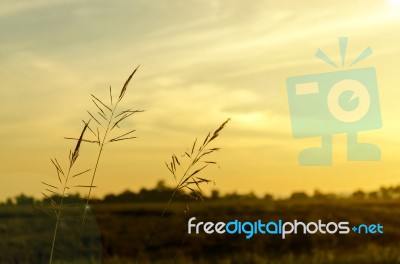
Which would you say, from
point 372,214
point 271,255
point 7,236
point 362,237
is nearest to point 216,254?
point 271,255

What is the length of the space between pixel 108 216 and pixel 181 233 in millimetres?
1924

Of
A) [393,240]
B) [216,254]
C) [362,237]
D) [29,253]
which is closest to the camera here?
[29,253]

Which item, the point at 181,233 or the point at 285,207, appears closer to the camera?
the point at 181,233

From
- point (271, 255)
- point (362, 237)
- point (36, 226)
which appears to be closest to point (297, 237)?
point (362, 237)

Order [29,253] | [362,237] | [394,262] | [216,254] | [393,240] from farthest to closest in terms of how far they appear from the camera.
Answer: [393,240] → [362,237] → [216,254] → [29,253] → [394,262]

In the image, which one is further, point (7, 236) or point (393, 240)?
point (393, 240)

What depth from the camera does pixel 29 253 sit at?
12281mm

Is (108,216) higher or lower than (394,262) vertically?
higher

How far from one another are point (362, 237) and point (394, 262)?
11.8 ft

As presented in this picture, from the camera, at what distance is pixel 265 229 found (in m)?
12.4

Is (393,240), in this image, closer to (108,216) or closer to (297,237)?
(297,237)

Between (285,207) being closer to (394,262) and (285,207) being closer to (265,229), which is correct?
(265,229)

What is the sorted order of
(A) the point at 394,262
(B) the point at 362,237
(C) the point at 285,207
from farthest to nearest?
(C) the point at 285,207 → (B) the point at 362,237 → (A) the point at 394,262

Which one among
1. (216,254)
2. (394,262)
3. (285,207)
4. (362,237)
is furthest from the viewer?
(285,207)
